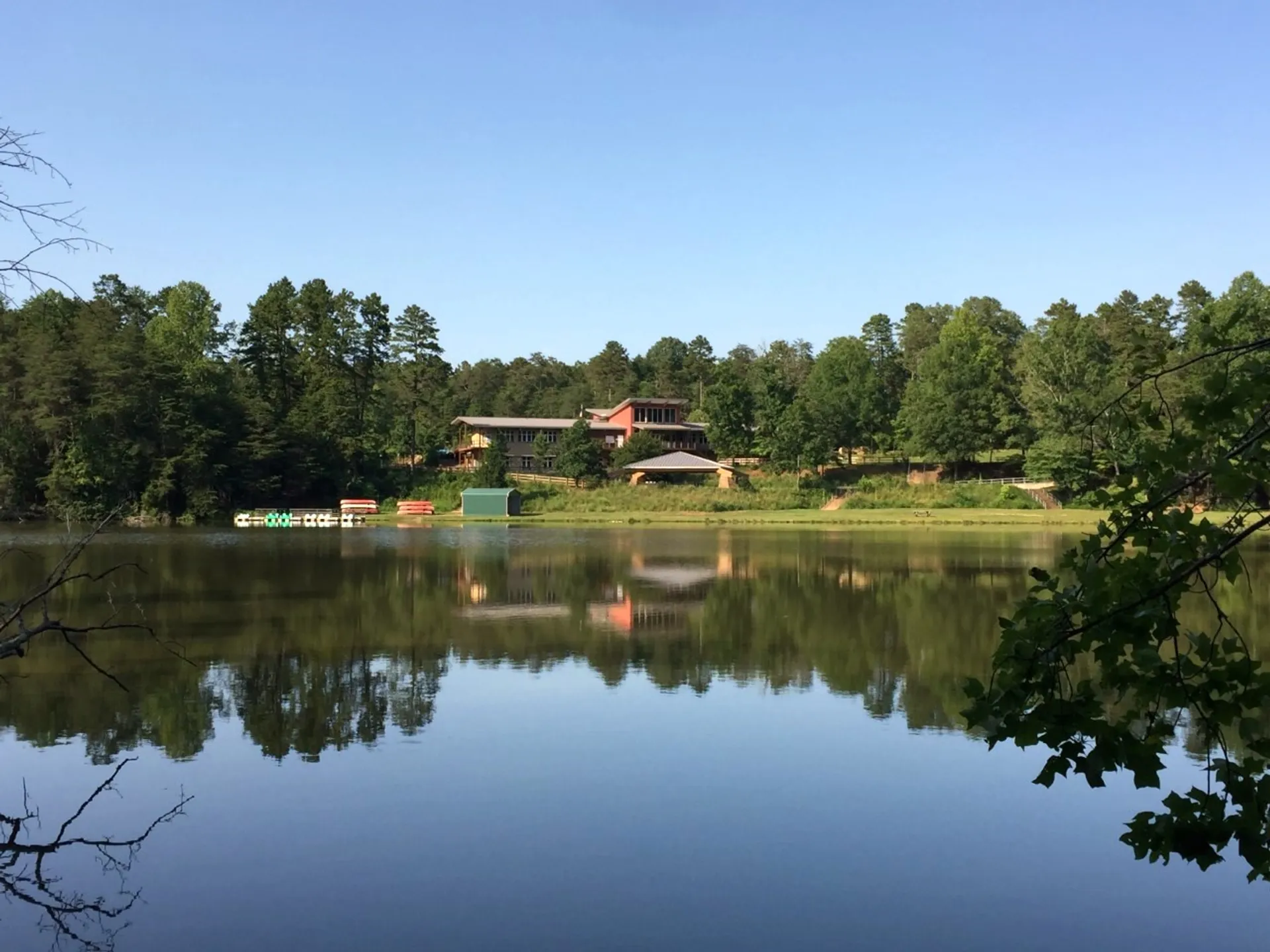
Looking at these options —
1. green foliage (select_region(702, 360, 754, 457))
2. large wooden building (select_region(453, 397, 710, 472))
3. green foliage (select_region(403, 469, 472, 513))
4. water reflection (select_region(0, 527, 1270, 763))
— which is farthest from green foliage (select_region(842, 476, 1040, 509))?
water reflection (select_region(0, 527, 1270, 763))

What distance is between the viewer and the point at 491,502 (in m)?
63.7

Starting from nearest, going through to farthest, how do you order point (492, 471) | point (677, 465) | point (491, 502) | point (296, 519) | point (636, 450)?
point (296, 519), point (491, 502), point (492, 471), point (677, 465), point (636, 450)

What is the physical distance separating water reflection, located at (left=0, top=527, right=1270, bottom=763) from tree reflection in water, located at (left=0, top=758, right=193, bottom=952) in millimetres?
2189

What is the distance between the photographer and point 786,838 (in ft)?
28.2

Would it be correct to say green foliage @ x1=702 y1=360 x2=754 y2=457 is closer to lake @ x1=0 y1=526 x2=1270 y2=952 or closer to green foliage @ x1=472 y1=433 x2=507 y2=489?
green foliage @ x1=472 y1=433 x2=507 y2=489

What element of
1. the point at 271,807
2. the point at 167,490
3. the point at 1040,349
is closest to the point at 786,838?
the point at 271,807

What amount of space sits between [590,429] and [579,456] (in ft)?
34.4

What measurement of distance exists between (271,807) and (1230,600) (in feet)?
66.6

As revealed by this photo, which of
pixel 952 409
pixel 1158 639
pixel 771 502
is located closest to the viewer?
pixel 1158 639

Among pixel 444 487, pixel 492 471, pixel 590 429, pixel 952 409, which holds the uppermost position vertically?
pixel 952 409

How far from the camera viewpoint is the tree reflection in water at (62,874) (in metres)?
7.03

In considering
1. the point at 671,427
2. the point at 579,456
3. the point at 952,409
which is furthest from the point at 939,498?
the point at 671,427

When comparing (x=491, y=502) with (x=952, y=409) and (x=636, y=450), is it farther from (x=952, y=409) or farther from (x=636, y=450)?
(x=952, y=409)

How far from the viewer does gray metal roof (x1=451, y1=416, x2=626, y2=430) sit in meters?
79.4
